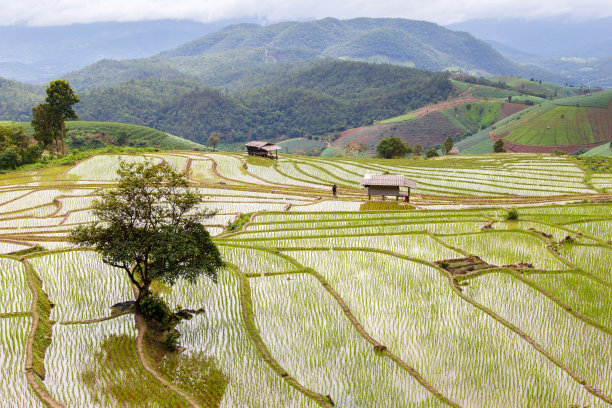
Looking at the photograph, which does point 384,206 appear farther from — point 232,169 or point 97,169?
point 97,169

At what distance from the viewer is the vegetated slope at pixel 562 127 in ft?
305

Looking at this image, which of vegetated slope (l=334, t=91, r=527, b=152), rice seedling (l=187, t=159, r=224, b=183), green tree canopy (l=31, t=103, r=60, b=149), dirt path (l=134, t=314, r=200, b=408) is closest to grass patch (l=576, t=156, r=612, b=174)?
rice seedling (l=187, t=159, r=224, b=183)

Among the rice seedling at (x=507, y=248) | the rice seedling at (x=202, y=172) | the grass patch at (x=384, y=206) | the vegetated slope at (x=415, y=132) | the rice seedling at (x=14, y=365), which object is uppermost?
the vegetated slope at (x=415, y=132)

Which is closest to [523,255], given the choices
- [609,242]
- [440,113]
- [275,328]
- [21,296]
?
[609,242]

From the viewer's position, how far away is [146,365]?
9766mm

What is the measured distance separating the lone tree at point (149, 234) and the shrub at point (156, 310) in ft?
1.22

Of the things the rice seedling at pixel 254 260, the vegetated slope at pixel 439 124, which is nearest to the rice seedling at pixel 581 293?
the rice seedling at pixel 254 260

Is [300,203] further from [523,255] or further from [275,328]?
[275,328]

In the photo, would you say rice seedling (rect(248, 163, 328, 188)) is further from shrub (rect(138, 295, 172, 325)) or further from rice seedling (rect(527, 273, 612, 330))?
shrub (rect(138, 295, 172, 325))

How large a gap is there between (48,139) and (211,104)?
4396 inches

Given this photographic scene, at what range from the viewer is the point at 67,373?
9.55m

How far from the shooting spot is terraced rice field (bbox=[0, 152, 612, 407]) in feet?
30.5

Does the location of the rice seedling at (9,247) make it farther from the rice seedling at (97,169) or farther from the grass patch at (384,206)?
the grass patch at (384,206)

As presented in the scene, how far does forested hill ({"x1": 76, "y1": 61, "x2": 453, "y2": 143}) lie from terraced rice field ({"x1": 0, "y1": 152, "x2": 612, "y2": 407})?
134 metres
